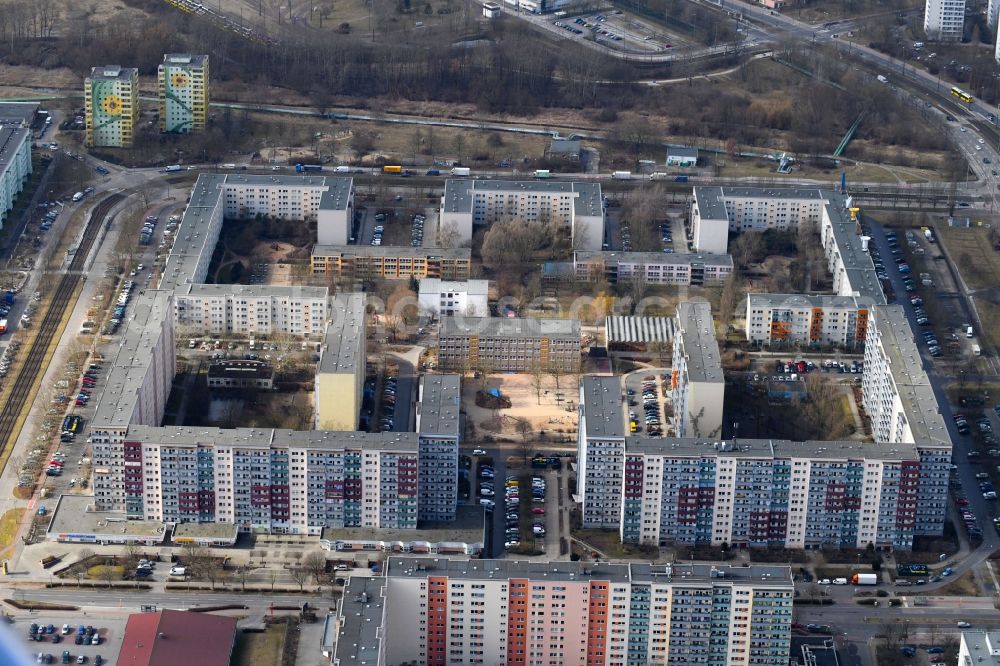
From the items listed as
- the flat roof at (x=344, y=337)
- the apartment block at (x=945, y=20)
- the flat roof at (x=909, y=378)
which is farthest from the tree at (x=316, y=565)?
the apartment block at (x=945, y=20)

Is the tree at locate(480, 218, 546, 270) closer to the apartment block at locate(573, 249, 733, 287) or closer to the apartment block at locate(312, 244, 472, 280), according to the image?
the apartment block at locate(312, 244, 472, 280)

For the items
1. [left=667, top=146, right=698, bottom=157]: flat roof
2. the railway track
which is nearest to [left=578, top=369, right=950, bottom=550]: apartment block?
the railway track

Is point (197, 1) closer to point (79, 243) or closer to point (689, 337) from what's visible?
point (79, 243)

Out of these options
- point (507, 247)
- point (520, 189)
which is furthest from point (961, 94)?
point (507, 247)

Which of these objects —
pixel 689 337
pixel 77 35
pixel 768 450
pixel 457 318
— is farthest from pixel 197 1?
pixel 768 450

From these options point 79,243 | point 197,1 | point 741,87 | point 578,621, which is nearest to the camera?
point 578,621

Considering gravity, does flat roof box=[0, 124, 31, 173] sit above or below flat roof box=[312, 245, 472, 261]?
above

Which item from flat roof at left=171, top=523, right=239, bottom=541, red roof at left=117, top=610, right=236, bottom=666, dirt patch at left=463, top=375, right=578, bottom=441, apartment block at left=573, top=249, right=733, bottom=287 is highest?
apartment block at left=573, top=249, right=733, bottom=287
